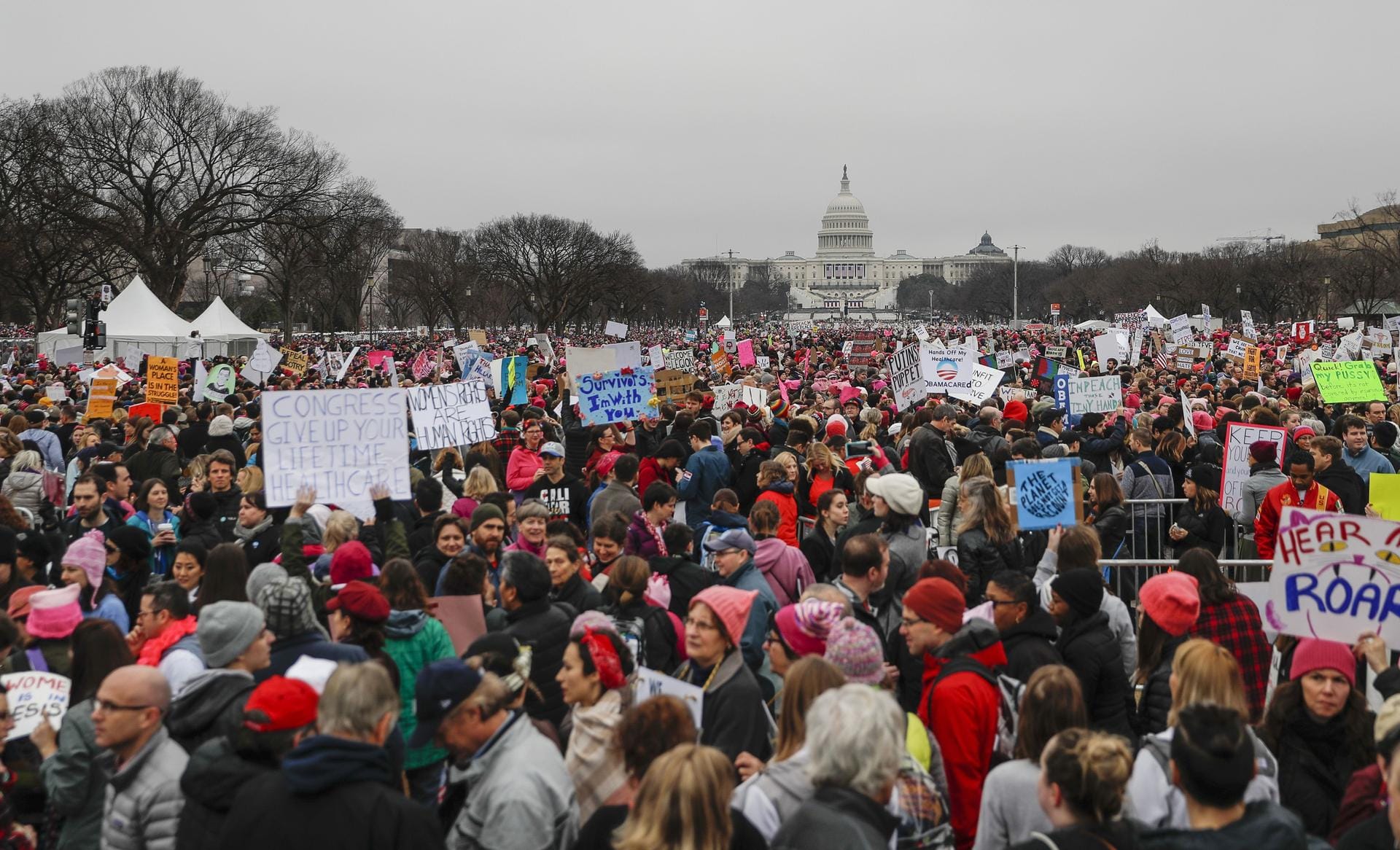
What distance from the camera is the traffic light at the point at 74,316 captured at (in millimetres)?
38781

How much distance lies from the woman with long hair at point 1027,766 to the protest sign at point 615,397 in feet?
27.4

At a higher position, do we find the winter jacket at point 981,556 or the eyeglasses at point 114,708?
the eyeglasses at point 114,708

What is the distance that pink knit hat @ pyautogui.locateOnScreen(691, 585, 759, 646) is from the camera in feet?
16.8

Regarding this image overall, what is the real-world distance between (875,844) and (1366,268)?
79.7 meters

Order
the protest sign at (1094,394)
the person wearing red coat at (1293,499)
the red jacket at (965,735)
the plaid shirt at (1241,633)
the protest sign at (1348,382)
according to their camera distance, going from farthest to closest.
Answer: the protest sign at (1094,394), the protest sign at (1348,382), the person wearing red coat at (1293,499), the plaid shirt at (1241,633), the red jacket at (965,735)

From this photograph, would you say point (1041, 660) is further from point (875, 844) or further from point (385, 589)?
point (385, 589)

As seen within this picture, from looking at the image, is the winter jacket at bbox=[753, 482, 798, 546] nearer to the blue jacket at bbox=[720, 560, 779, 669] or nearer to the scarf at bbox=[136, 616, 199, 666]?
the blue jacket at bbox=[720, 560, 779, 669]

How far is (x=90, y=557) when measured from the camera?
6.82 m

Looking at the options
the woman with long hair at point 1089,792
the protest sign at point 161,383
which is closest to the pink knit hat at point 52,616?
the woman with long hair at point 1089,792

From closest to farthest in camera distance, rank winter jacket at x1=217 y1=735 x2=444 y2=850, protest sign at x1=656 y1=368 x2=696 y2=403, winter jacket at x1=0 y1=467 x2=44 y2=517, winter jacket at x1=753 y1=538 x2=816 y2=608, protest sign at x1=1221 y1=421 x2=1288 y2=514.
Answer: winter jacket at x1=217 y1=735 x2=444 y2=850, winter jacket at x1=753 y1=538 x2=816 y2=608, winter jacket at x1=0 y1=467 x2=44 y2=517, protest sign at x1=1221 y1=421 x2=1288 y2=514, protest sign at x1=656 y1=368 x2=696 y2=403

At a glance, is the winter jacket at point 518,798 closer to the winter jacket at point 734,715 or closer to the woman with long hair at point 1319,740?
the winter jacket at point 734,715

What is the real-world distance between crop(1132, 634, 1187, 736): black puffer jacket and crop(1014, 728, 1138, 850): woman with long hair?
1594mm

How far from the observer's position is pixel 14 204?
4541 cm

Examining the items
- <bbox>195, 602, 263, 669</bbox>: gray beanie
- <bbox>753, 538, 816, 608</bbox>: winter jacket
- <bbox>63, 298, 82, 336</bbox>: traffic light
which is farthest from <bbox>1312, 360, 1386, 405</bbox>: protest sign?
<bbox>63, 298, 82, 336</bbox>: traffic light
